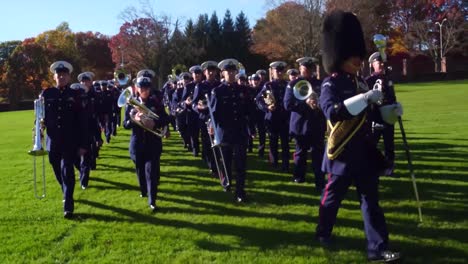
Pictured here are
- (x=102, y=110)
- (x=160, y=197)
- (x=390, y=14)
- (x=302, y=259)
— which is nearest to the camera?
(x=302, y=259)

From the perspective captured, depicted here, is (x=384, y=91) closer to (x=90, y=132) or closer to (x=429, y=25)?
(x=90, y=132)

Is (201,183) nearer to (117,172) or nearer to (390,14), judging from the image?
(117,172)

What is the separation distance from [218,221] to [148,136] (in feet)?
6.14

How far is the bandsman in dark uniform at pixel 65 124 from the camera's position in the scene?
7.93 m

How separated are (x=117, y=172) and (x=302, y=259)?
275 inches

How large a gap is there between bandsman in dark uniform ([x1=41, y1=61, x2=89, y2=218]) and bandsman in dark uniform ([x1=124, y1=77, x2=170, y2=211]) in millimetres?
747

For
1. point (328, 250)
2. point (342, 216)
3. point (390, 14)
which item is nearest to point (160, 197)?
point (342, 216)

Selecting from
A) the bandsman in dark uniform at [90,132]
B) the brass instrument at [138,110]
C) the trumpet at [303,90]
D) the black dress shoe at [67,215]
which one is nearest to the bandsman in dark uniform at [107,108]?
the bandsman in dark uniform at [90,132]

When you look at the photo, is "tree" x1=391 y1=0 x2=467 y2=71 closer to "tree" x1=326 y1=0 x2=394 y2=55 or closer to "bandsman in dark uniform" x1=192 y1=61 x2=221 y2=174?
"tree" x1=326 y1=0 x2=394 y2=55

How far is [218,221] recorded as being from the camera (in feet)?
24.4

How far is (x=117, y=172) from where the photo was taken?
1177 cm

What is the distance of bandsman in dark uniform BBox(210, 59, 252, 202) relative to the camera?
27.5 feet

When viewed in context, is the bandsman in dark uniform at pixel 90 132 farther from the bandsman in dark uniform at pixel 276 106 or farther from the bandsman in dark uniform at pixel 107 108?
the bandsman in dark uniform at pixel 276 106

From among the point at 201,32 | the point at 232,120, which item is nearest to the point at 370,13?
the point at 201,32
